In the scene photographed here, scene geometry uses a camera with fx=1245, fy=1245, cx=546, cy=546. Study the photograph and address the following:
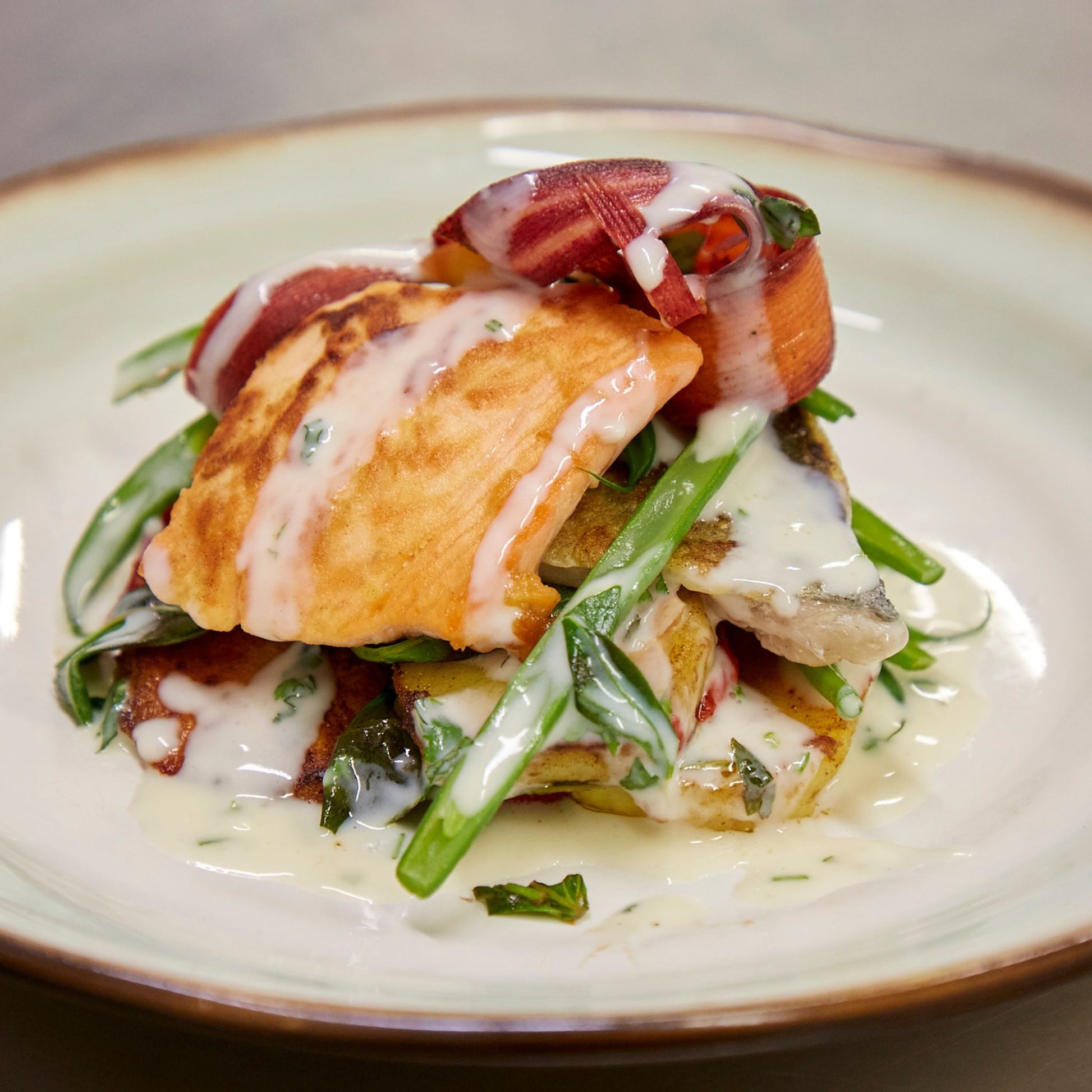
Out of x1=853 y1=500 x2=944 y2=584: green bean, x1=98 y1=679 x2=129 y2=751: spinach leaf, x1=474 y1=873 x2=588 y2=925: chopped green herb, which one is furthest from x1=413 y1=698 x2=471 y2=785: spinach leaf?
x1=853 y1=500 x2=944 y2=584: green bean

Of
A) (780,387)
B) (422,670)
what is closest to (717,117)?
(780,387)

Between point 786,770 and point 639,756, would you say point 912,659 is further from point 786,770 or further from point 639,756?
point 639,756

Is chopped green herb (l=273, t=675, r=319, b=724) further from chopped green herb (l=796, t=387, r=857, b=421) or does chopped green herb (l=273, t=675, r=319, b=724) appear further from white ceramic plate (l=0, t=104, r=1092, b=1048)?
chopped green herb (l=796, t=387, r=857, b=421)

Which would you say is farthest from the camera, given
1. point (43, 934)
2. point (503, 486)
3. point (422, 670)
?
point (422, 670)

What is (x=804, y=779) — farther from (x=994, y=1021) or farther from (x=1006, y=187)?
(x=1006, y=187)

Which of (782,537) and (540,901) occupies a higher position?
(782,537)

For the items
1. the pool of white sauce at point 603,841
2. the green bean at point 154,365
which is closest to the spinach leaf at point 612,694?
the pool of white sauce at point 603,841

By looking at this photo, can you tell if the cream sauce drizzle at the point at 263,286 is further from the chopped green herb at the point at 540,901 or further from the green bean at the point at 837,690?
the chopped green herb at the point at 540,901

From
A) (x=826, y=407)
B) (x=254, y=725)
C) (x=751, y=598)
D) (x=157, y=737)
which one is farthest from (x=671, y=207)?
(x=157, y=737)
